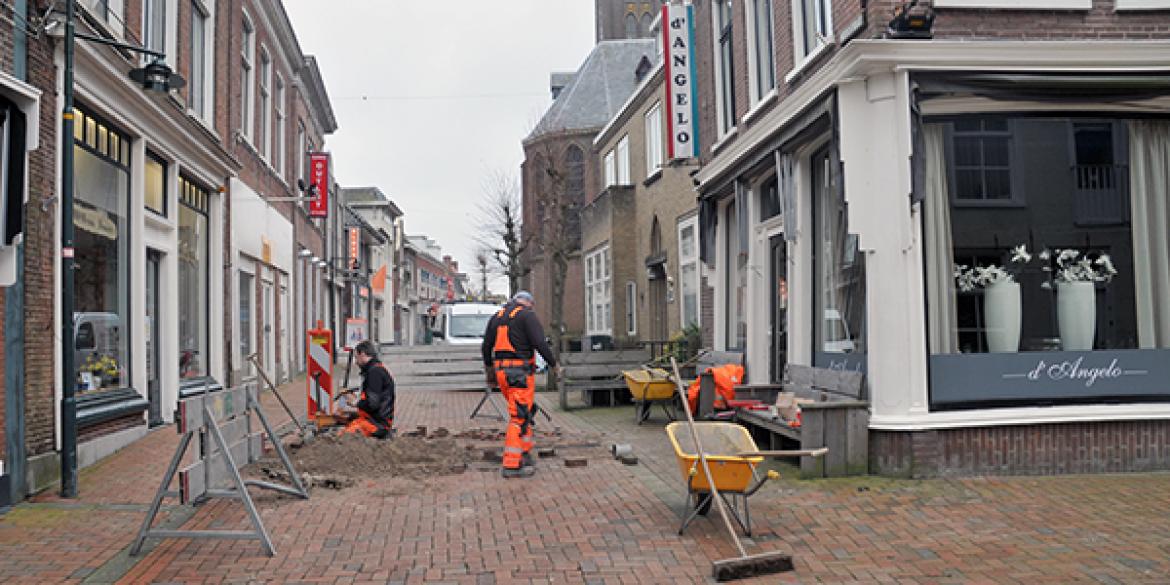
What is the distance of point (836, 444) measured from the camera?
7.56 metres

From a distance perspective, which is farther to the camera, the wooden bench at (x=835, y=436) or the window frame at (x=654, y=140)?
the window frame at (x=654, y=140)

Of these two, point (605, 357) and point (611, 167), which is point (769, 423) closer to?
point (605, 357)

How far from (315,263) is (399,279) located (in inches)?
1383

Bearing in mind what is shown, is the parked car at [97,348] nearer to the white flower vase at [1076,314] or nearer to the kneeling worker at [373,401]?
the kneeling worker at [373,401]

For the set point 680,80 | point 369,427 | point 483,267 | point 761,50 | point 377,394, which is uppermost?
point 483,267

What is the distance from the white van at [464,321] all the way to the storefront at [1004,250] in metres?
16.0

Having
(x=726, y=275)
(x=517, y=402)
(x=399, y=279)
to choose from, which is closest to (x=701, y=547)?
(x=517, y=402)

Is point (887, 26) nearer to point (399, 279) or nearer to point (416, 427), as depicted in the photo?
point (416, 427)

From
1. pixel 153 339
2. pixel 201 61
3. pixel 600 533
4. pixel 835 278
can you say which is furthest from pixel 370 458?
pixel 201 61

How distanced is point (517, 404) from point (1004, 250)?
4585mm

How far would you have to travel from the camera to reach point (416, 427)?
39.5 feet

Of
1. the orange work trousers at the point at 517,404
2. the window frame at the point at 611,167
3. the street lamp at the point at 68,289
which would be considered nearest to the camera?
the street lamp at the point at 68,289

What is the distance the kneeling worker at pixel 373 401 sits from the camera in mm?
9703

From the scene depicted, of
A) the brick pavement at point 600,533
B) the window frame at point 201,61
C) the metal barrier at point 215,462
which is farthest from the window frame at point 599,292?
the metal barrier at point 215,462
